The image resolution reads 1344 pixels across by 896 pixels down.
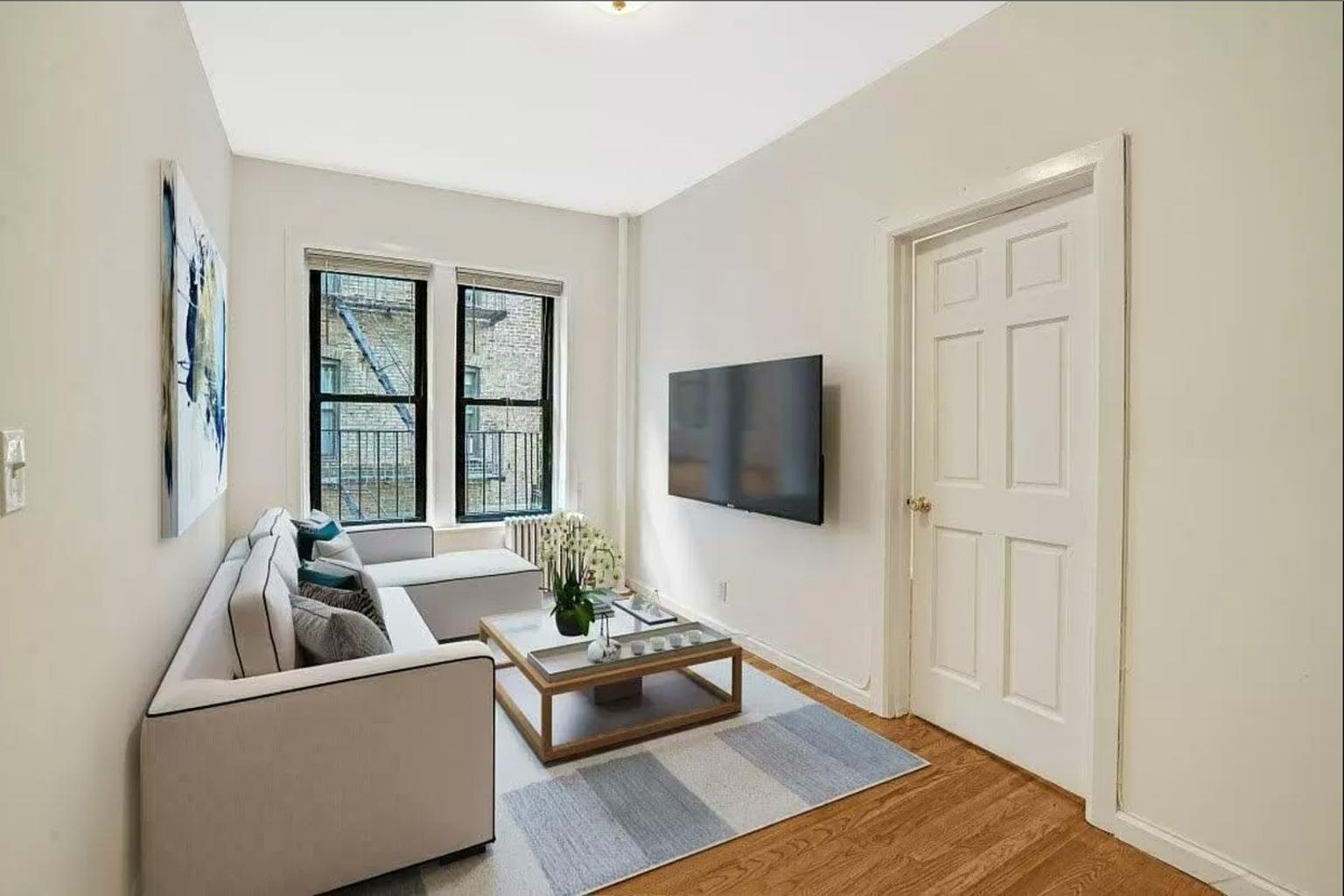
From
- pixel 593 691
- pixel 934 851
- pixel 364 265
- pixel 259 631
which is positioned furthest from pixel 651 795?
pixel 364 265

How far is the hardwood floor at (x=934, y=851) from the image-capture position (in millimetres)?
1604

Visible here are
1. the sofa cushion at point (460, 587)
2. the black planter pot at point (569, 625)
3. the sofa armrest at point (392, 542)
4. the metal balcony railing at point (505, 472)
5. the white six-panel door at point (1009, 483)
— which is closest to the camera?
the white six-panel door at point (1009, 483)

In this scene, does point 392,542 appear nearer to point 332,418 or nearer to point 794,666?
point 332,418

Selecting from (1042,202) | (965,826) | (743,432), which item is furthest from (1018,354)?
(965,826)

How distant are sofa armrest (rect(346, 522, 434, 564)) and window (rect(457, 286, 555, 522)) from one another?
0.43m

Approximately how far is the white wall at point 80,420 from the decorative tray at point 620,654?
42.1 inches

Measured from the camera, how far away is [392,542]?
3471 mm

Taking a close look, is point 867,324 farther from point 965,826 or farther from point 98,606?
point 98,606

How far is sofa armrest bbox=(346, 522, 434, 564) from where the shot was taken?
3420mm

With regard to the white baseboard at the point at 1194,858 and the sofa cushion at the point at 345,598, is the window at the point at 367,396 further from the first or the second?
the white baseboard at the point at 1194,858

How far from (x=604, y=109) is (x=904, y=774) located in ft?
8.58

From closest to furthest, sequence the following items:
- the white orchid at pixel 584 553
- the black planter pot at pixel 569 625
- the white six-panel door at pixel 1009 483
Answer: the white six-panel door at pixel 1009 483 < the black planter pot at pixel 569 625 < the white orchid at pixel 584 553

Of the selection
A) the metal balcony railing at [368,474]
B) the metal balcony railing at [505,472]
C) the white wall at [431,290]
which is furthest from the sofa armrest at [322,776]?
the metal balcony railing at [505,472]

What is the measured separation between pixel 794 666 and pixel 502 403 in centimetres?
237
